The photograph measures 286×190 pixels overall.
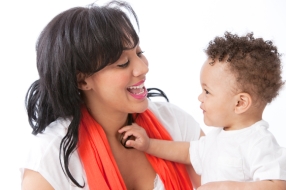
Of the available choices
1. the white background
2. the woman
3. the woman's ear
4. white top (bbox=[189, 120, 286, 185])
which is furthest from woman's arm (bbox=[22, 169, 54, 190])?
the white background

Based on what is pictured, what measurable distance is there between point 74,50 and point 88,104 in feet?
1.11

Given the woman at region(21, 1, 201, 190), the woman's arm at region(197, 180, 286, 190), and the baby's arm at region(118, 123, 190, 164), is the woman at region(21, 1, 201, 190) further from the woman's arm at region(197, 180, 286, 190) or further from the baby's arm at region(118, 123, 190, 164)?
the woman's arm at region(197, 180, 286, 190)

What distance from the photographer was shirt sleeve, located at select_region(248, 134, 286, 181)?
156cm

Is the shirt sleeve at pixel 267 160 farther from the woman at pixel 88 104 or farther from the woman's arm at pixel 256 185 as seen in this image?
the woman at pixel 88 104

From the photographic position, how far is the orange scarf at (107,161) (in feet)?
6.19

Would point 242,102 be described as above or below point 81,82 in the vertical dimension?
below

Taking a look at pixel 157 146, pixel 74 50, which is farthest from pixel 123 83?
pixel 157 146

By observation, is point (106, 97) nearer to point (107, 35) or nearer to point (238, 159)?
point (107, 35)

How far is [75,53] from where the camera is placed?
5.88ft

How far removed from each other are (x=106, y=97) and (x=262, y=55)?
643 mm

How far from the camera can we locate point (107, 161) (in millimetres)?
1922

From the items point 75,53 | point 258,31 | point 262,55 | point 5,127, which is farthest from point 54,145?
point 258,31

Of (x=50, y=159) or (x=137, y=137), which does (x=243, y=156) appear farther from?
(x=50, y=159)

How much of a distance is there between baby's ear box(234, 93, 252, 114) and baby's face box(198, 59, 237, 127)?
14 millimetres
